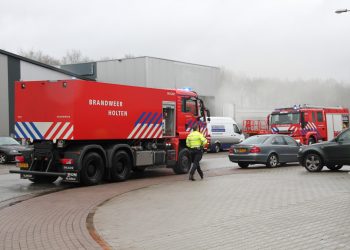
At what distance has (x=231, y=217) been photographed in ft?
26.5

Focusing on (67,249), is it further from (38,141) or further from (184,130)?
(184,130)

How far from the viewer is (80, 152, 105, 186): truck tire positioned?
13.4 meters

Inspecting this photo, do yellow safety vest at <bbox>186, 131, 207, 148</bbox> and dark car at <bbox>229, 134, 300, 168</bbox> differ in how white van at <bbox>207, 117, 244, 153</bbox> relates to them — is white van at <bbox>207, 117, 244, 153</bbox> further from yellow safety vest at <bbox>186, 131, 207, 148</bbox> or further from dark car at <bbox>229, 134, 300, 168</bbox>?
yellow safety vest at <bbox>186, 131, 207, 148</bbox>

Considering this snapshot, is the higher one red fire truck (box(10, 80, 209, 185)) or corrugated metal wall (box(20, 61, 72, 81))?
corrugated metal wall (box(20, 61, 72, 81))

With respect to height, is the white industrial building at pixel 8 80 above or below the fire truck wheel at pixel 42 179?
above

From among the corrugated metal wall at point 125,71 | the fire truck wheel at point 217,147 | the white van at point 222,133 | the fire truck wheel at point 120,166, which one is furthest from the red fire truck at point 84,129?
the corrugated metal wall at point 125,71

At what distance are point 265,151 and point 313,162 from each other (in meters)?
2.54

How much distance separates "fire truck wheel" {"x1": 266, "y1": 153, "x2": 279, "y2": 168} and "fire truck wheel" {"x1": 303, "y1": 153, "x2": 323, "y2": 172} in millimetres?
2293

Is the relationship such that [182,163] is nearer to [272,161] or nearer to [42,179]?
[272,161]

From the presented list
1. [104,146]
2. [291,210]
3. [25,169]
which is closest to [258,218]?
[291,210]

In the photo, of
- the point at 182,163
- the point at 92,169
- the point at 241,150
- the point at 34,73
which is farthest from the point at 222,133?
the point at 92,169

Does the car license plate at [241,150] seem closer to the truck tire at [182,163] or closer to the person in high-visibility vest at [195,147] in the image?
the truck tire at [182,163]

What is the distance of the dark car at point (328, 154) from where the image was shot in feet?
50.4

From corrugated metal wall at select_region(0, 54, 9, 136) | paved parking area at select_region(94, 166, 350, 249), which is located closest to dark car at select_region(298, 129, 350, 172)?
paved parking area at select_region(94, 166, 350, 249)
